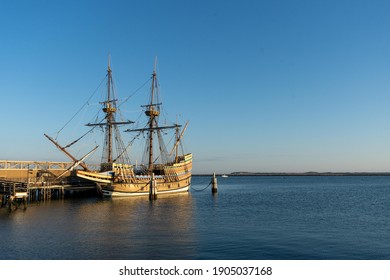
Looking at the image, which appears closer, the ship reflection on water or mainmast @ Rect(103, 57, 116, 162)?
the ship reflection on water

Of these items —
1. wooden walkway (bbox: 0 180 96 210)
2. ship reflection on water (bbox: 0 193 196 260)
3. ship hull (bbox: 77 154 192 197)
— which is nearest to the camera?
ship reflection on water (bbox: 0 193 196 260)

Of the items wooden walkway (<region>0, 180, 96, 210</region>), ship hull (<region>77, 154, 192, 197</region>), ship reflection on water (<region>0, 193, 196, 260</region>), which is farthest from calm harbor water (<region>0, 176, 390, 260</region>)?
ship hull (<region>77, 154, 192, 197</region>)

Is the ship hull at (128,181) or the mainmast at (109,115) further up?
the mainmast at (109,115)

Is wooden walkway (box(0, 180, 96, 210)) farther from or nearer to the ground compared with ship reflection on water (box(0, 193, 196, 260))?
farther from the ground

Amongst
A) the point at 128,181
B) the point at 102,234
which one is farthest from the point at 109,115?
the point at 102,234

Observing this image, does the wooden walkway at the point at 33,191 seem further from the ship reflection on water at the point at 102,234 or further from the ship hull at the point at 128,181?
the ship hull at the point at 128,181

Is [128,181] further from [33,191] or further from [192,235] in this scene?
[192,235]

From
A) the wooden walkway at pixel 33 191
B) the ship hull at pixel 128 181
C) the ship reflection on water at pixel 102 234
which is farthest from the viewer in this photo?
the ship hull at pixel 128 181

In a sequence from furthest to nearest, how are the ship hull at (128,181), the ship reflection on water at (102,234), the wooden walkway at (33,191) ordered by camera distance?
the ship hull at (128,181) → the wooden walkway at (33,191) → the ship reflection on water at (102,234)

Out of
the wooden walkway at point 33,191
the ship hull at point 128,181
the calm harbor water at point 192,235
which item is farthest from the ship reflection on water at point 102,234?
the ship hull at point 128,181

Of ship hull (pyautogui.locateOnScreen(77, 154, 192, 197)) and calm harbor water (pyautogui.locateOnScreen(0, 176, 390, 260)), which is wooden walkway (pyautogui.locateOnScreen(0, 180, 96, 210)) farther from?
Answer: ship hull (pyautogui.locateOnScreen(77, 154, 192, 197))

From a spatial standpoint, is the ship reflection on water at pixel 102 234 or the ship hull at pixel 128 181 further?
the ship hull at pixel 128 181

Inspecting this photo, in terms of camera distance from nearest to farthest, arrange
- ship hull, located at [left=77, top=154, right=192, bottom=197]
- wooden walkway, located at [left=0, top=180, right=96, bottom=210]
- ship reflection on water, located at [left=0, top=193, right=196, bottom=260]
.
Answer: ship reflection on water, located at [left=0, top=193, right=196, bottom=260] → wooden walkway, located at [left=0, top=180, right=96, bottom=210] → ship hull, located at [left=77, top=154, right=192, bottom=197]
